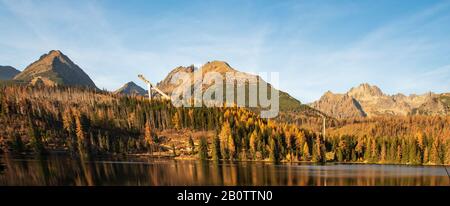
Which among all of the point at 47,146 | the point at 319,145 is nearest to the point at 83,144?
the point at 47,146

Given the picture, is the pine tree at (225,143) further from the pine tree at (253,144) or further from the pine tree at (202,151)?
the pine tree at (253,144)

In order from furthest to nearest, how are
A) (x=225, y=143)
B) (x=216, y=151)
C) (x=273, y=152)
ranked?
(x=225, y=143) < (x=273, y=152) < (x=216, y=151)

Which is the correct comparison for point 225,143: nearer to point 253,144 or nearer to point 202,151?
point 202,151

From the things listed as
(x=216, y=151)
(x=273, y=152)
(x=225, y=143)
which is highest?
(x=225, y=143)

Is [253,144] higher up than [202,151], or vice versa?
[253,144]

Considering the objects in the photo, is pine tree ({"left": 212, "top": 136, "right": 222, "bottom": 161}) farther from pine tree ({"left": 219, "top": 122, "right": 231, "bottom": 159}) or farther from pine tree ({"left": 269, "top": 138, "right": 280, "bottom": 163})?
pine tree ({"left": 269, "top": 138, "right": 280, "bottom": 163})

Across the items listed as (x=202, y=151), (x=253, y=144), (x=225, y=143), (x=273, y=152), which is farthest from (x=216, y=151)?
(x=273, y=152)

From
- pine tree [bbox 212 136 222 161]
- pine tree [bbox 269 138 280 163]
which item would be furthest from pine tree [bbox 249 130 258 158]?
pine tree [bbox 212 136 222 161]

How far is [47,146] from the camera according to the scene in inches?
6176

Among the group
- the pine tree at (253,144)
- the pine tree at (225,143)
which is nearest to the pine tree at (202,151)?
the pine tree at (225,143)

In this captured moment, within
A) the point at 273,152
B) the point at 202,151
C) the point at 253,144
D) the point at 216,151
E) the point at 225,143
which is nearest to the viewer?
the point at 216,151

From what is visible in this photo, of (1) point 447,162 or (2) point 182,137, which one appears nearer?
(1) point 447,162
